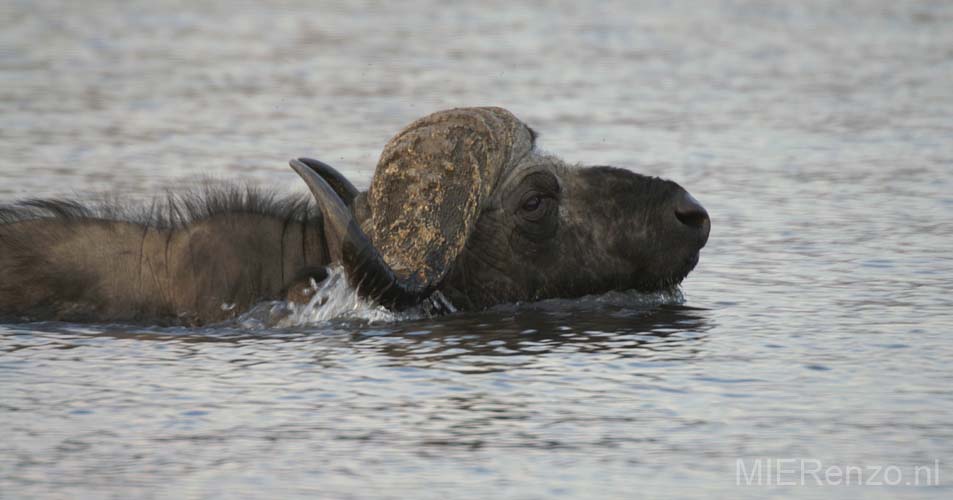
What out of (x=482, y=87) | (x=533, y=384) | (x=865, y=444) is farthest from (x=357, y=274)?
(x=482, y=87)

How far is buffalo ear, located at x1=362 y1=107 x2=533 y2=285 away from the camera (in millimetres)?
9336

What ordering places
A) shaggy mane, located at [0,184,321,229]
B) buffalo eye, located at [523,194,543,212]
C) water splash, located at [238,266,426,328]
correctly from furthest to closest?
buffalo eye, located at [523,194,543,212] < shaggy mane, located at [0,184,321,229] < water splash, located at [238,266,426,328]

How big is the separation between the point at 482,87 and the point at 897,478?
1345 cm

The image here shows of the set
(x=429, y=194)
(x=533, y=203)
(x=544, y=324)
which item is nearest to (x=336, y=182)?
(x=429, y=194)

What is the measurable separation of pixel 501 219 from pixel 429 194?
0.54m

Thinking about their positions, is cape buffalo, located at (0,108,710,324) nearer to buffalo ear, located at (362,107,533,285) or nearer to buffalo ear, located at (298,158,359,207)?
buffalo ear, located at (362,107,533,285)

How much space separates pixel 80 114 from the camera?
18031mm

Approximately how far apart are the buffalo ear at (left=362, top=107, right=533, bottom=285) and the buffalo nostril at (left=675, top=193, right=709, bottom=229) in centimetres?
104

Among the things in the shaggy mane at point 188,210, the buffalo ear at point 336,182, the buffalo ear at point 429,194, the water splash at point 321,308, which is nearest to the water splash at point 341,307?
the water splash at point 321,308

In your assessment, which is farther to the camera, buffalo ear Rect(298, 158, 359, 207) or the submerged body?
buffalo ear Rect(298, 158, 359, 207)

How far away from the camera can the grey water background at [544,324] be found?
23.7 ft

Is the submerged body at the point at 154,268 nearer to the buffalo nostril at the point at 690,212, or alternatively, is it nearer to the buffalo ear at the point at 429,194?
the buffalo ear at the point at 429,194

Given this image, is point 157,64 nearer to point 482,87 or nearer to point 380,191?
point 482,87

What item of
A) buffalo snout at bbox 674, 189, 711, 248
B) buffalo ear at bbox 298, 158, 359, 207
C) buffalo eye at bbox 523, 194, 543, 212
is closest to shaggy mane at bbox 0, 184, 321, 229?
buffalo ear at bbox 298, 158, 359, 207
